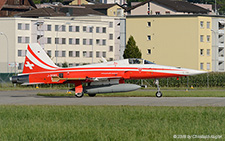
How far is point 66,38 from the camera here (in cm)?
10025

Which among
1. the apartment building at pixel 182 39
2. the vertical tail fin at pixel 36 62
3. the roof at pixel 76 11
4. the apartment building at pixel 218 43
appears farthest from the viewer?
the roof at pixel 76 11

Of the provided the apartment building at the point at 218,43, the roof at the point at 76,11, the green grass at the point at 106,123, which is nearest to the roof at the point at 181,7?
the apartment building at the point at 218,43

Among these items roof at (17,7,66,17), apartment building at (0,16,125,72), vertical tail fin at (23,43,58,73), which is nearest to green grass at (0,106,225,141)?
vertical tail fin at (23,43,58,73)

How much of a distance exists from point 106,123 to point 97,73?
50.8 ft

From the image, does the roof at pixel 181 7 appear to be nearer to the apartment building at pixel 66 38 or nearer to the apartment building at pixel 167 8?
the apartment building at pixel 167 8

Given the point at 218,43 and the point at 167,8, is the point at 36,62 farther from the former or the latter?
the point at 167,8

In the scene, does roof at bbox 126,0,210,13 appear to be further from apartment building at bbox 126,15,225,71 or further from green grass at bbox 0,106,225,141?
green grass at bbox 0,106,225,141

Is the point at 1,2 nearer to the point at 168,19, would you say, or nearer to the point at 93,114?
the point at 168,19

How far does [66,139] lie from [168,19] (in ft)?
278

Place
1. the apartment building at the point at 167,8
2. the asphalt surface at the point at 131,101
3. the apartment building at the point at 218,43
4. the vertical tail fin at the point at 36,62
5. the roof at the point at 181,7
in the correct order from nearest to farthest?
the asphalt surface at the point at 131,101, the vertical tail fin at the point at 36,62, the apartment building at the point at 218,43, the roof at the point at 181,7, the apartment building at the point at 167,8

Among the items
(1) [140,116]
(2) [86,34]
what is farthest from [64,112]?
(2) [86,34]

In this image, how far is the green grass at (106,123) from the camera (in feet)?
50.0

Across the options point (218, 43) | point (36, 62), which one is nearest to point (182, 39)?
point (218, 43)

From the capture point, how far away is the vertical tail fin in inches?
1330
